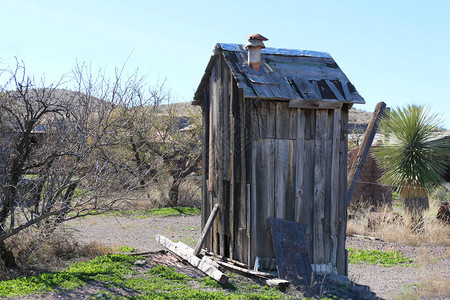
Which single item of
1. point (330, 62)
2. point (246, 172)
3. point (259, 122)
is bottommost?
point (246, 172)

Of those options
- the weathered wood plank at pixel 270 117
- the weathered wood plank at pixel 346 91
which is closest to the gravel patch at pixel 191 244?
the weathered wood plank at pixel 270 117

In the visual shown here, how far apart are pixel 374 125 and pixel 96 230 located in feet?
26.0

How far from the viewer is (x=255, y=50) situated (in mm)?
8562

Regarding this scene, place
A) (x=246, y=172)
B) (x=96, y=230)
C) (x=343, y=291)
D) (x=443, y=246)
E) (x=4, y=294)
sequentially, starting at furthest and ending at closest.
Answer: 1. (x=96, y=230)
2. (x=443, y=246)
3. (x=246, y=172)
4. (x=343, y=291)
5. (x=4, y=294)

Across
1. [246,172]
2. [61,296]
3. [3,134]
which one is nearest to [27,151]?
[3,134]

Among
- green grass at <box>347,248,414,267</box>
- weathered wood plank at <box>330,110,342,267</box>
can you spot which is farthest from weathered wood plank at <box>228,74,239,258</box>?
green grass at <box>347,248,414,267</box>

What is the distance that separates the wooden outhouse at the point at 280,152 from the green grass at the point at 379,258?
73.2 inches

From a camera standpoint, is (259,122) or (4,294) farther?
(259,122)

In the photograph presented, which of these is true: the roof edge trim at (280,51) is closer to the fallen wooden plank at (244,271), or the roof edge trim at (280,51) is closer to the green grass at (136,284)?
the fallen wooden plank at (244,271)

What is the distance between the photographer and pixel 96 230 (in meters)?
13.1

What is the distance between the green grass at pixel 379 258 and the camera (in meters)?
10.0

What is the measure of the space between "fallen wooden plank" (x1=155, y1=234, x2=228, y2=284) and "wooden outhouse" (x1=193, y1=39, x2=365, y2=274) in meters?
0.64

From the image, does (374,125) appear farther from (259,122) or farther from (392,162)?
(259,122)

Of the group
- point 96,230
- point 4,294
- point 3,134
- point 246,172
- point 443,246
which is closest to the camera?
point 4,294
